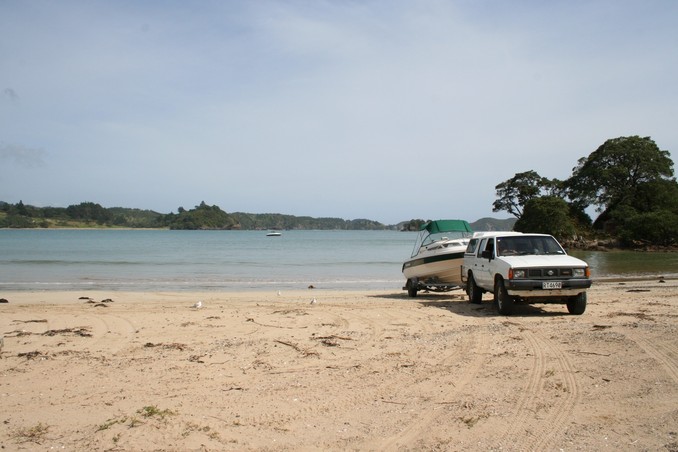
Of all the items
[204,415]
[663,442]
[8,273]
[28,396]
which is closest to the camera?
[663,442]

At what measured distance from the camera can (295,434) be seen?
4914 millimetres

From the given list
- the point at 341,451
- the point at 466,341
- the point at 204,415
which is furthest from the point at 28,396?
the point at 466,341

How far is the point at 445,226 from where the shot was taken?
1714 centimetres

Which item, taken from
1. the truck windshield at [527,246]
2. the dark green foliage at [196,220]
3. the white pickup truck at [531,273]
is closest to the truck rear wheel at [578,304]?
the white pickup truck at [531,273]

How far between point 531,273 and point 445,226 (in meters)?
6.08

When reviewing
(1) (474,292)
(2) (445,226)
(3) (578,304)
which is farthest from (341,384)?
(2) (445,226)

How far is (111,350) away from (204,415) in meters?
3.67

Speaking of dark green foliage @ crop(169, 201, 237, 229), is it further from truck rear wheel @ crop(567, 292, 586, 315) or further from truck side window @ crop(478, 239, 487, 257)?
truck rear wheel @ crop(567, 292, 586, 315)

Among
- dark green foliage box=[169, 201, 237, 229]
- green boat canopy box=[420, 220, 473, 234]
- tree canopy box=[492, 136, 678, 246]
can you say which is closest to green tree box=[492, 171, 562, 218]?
tree canopy box=[492, 136, 678, 246]

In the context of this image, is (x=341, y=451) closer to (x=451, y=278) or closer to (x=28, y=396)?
(x=28, y=396)

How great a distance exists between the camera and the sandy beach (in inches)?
189

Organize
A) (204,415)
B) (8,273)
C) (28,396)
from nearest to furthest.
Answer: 1. (204,415)
2. (28,396)
3. (8,273)

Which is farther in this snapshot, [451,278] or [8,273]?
[8,273]

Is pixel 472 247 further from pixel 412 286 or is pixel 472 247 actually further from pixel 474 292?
pixel 412 286
